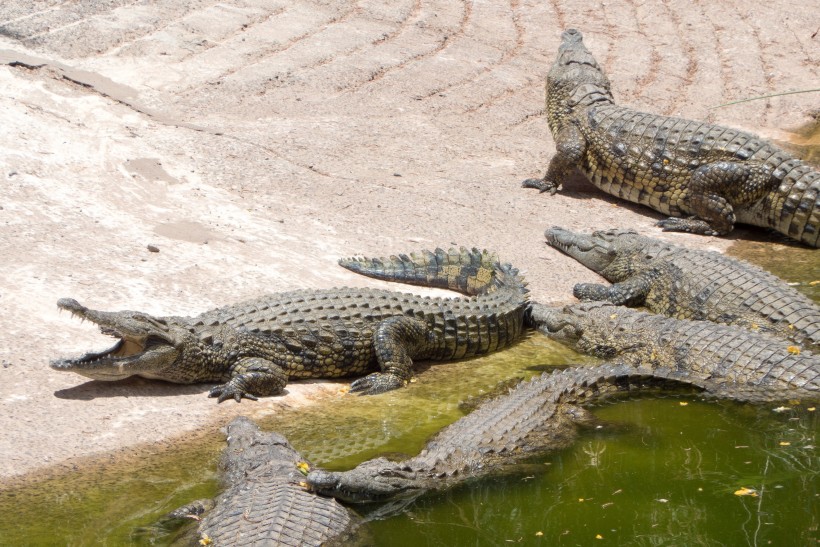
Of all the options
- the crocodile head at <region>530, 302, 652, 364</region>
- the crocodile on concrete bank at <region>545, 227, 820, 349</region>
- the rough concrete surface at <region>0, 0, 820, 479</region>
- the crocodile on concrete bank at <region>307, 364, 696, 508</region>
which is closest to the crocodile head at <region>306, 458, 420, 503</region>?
the crocodile on concrete bank at <region>307, 364, 696, 508</region>

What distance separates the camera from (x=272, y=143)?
11000 mm

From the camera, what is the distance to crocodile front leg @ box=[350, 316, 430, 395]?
721cm

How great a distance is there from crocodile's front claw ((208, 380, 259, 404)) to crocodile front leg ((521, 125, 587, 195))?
5.22 m

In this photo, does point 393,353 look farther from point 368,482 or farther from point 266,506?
point 266,506

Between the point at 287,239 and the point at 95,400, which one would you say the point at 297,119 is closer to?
the point at 287,239

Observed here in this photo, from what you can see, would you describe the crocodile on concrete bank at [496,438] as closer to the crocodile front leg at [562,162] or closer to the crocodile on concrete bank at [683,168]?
the crocodile on concrete bank at [683,168]

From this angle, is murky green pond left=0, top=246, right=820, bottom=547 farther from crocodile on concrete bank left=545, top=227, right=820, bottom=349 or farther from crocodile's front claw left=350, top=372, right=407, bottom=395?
crocodile on concrete bank left=545, top=227, right=820, bottom=349

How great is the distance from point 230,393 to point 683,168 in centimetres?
589

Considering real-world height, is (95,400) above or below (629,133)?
below

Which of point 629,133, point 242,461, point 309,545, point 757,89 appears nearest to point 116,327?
point 242,461

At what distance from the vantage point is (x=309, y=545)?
519 cm

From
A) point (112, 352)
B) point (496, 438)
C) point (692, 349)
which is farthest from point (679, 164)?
point (112, 352)

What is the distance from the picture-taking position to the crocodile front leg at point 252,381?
22.4 feet

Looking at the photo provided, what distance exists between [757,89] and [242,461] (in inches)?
404
